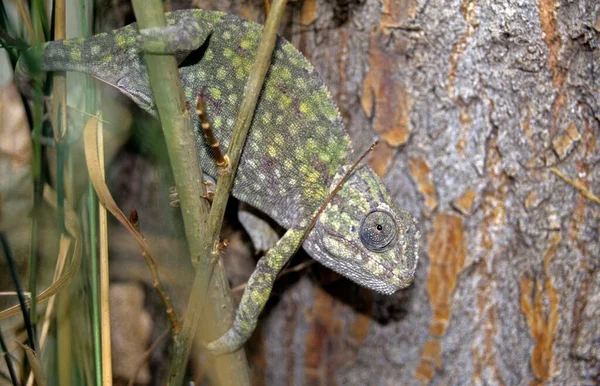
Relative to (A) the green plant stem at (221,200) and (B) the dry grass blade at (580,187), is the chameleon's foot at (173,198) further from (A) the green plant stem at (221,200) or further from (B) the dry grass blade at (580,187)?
(B) the dry grass blade at (580,187)

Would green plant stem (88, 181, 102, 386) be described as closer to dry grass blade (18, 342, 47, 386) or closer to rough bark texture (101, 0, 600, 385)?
dry grass blade (18, 342, 47, 386)

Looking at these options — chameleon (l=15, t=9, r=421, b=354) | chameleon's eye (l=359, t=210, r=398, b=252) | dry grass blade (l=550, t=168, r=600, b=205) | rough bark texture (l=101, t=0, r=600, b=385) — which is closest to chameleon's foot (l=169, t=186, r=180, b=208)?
chameleon (l=15, t=9, r=421, b=354)

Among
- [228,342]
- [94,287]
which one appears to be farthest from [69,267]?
[228,342]

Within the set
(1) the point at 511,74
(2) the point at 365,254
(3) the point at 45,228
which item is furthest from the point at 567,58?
(3) the point at 45,228

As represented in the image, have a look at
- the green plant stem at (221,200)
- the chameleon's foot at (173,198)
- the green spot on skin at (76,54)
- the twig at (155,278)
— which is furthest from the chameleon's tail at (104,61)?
the green plant stem at (221,200)

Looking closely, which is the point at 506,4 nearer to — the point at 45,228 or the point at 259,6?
the point at 259,6

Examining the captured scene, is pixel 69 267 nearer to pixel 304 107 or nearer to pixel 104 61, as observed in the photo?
pixel 104 61
